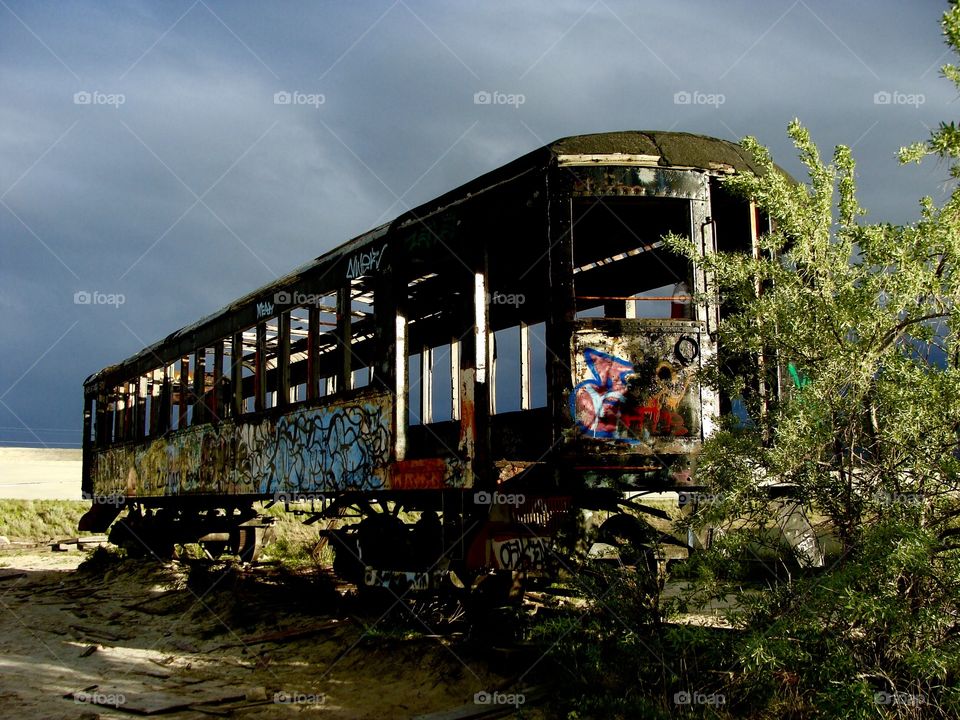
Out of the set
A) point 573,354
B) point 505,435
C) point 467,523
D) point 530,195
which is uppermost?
point 530,195

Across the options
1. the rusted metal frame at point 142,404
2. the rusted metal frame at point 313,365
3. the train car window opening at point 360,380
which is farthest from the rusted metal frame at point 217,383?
the rusted metal frame at point 142,404

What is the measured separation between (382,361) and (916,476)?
463 centimetres

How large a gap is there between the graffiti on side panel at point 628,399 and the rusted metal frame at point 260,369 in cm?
487

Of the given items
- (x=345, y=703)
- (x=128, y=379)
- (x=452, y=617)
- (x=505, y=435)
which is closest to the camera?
(x=345, y=703)

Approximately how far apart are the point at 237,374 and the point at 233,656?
396cm

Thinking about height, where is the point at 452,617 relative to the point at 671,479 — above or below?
below

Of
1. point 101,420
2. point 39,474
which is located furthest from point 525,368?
point 39,474

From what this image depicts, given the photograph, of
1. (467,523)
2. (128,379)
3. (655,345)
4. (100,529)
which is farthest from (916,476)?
(100,529)

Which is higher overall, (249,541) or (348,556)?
(348,556)

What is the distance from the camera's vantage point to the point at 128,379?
14820 mm

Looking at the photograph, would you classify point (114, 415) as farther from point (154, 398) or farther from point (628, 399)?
point (628, 399)

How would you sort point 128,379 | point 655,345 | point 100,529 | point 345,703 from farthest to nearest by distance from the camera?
1. point 100,529
2. point 128,379
3. point 655,345
4. point 345,703

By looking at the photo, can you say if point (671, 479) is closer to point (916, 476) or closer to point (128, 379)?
point (916, 476)

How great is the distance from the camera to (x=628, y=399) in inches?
254
